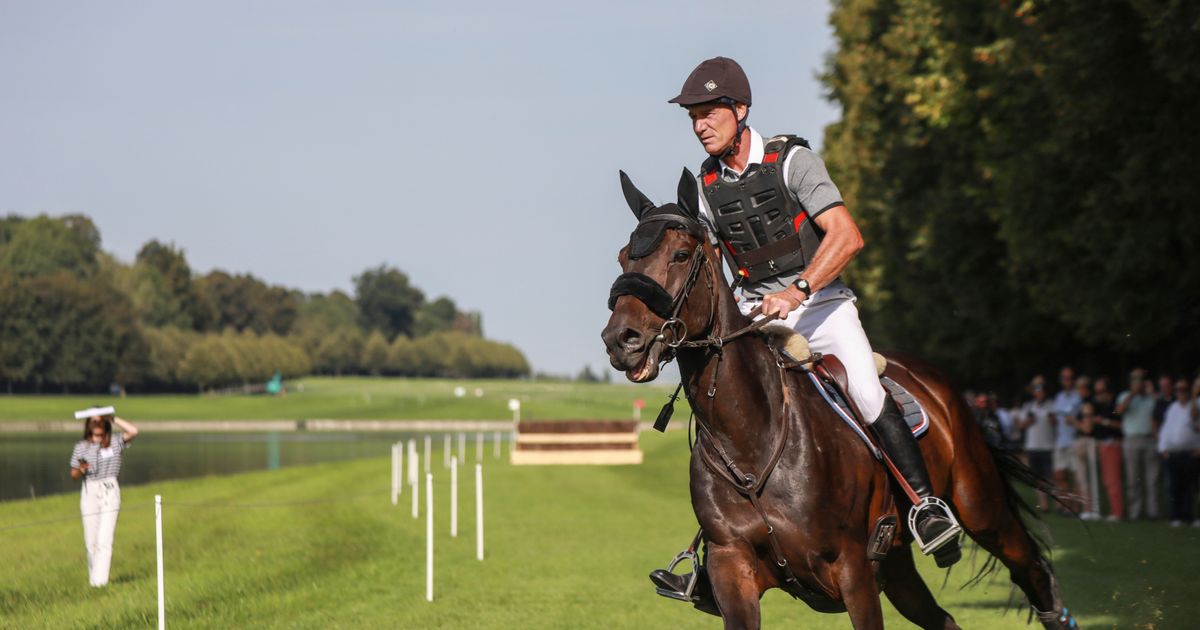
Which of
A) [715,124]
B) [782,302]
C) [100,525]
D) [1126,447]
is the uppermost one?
[715,124]

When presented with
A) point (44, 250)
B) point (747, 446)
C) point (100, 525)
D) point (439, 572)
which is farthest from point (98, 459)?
point (44, 250)

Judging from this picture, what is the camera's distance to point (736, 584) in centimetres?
786

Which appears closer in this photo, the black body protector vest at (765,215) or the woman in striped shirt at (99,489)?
the black body protector vest at (765,215)

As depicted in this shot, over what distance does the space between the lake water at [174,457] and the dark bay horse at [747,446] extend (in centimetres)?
3306

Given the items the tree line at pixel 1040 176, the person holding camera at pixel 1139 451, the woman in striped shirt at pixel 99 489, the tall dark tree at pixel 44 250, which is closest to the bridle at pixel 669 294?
the woman in striped shirt at pixel 99 489

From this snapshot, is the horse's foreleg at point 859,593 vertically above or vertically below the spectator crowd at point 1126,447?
above

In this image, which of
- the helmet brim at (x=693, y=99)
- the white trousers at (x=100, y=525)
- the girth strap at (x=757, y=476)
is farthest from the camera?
the white trousers at (x=100, y=525)

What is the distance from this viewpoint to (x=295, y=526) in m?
28.9

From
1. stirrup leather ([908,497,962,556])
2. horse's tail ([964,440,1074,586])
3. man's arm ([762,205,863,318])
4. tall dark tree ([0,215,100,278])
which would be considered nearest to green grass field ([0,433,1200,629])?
horse's tail ([964,440,1074,586])

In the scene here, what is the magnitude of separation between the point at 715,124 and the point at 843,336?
1.53 metres

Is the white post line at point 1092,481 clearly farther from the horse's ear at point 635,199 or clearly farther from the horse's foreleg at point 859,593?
the horse's ear at point 635,199

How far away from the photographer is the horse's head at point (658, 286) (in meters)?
7.08

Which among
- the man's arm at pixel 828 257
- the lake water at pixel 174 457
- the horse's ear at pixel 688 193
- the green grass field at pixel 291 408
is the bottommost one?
the green grass field at pixel 291 408

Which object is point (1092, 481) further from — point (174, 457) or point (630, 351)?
point (174, 457)
